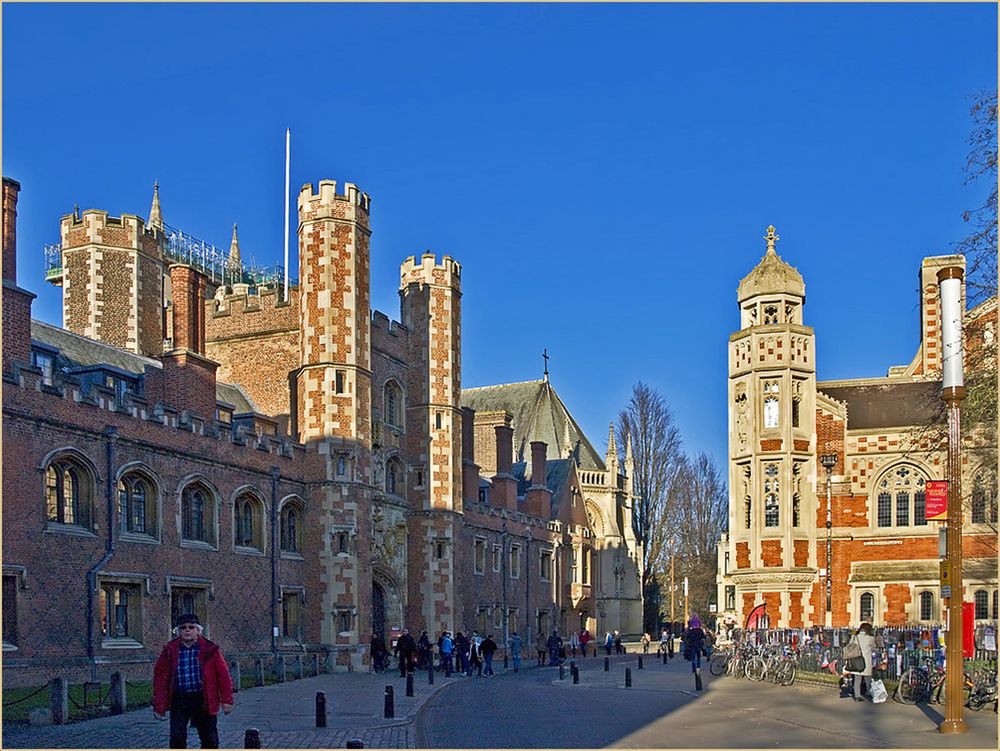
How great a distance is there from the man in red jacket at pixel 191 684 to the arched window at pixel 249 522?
23.8 meters

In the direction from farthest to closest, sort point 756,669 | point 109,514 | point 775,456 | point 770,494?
1. point 770,494
2. point 775,456
3. point 756,669
4. point 109,514

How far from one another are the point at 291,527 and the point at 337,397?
4.36m

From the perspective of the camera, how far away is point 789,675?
95.4ft

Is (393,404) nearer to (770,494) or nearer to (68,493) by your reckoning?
(770,494)

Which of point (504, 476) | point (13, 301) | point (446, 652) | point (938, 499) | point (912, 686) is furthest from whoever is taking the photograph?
point (504, 476)

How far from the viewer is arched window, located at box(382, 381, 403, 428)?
45531mm

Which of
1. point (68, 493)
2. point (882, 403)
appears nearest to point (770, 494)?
point (882, 403)

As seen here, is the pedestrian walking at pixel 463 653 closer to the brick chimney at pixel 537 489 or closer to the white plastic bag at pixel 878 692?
the white plastic bag at pixel 878 692

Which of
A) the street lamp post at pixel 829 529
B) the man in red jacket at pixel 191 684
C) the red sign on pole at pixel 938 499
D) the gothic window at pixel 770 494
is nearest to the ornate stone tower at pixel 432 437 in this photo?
the gothic window at pixel 770 494

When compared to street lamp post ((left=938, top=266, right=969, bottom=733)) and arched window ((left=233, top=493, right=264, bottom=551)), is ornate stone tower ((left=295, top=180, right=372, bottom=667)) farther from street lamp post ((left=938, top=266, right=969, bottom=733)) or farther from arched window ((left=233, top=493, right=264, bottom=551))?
street lamp post ((left=938, top=266, right=969, bottom=733))

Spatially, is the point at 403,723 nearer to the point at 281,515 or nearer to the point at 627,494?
the point at 281,515

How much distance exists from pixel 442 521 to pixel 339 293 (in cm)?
1071

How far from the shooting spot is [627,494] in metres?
74.1

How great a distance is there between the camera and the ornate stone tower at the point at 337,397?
39312 mm
